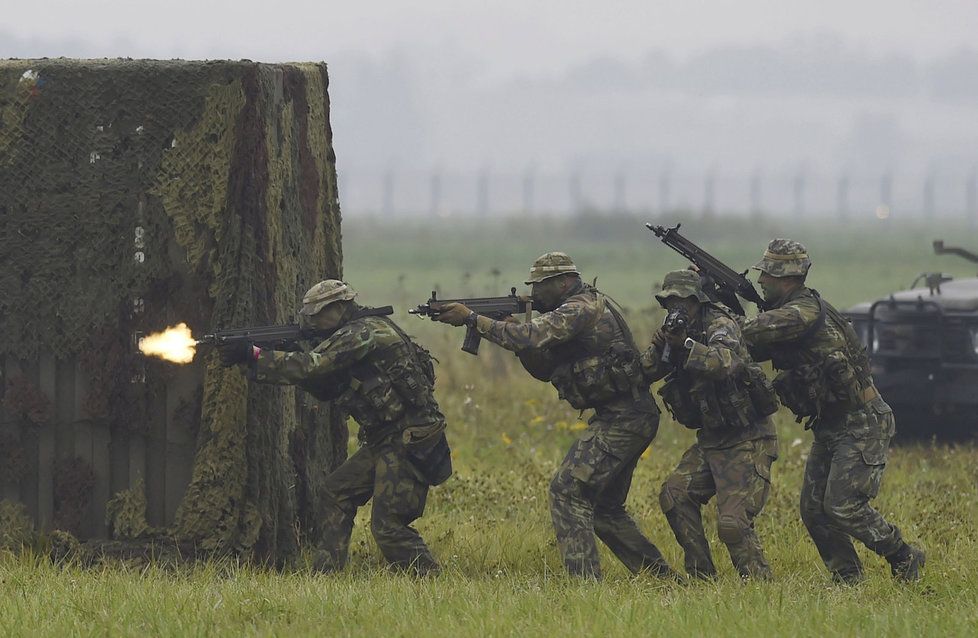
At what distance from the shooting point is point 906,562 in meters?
8.44

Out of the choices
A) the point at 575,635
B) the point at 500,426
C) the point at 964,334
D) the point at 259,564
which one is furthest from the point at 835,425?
the point at 500,426

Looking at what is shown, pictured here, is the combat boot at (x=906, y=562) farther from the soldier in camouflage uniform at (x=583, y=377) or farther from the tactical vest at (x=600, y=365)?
the tactical vest at (x=600, y=365)

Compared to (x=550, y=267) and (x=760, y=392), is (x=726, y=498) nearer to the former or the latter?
(x=760, y=392)

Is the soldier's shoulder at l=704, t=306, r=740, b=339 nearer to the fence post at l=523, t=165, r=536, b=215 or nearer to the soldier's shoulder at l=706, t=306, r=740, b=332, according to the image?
the soldier's shoulder at l=706, t=306, r=740, b=332

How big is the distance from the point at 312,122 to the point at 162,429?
2.04 meters

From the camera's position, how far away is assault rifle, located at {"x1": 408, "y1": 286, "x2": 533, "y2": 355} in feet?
27.6

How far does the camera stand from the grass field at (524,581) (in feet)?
22.6

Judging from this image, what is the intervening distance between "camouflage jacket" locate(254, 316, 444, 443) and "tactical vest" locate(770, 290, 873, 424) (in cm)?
194

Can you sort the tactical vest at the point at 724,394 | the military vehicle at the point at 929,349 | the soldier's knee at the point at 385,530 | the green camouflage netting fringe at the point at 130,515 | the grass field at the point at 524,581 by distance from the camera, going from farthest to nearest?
the military vehicle at the point at 929,349
the green camouflage netting fringe at the point at 130,515
the soldier's knee at the point at 385,530
the tactical vest at the point at 724,394
the grass field at the point at 524,581

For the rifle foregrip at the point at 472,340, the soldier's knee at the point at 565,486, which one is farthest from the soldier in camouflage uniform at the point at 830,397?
the rifle foregrip at the point at 472,340

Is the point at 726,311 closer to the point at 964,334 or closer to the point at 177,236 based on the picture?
the point at 177,236

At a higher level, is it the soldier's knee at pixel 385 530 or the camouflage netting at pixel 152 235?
the camouflage netting at pixel 152 235

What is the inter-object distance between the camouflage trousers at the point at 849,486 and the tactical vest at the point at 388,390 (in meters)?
2.16

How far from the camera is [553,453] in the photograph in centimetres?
1334
